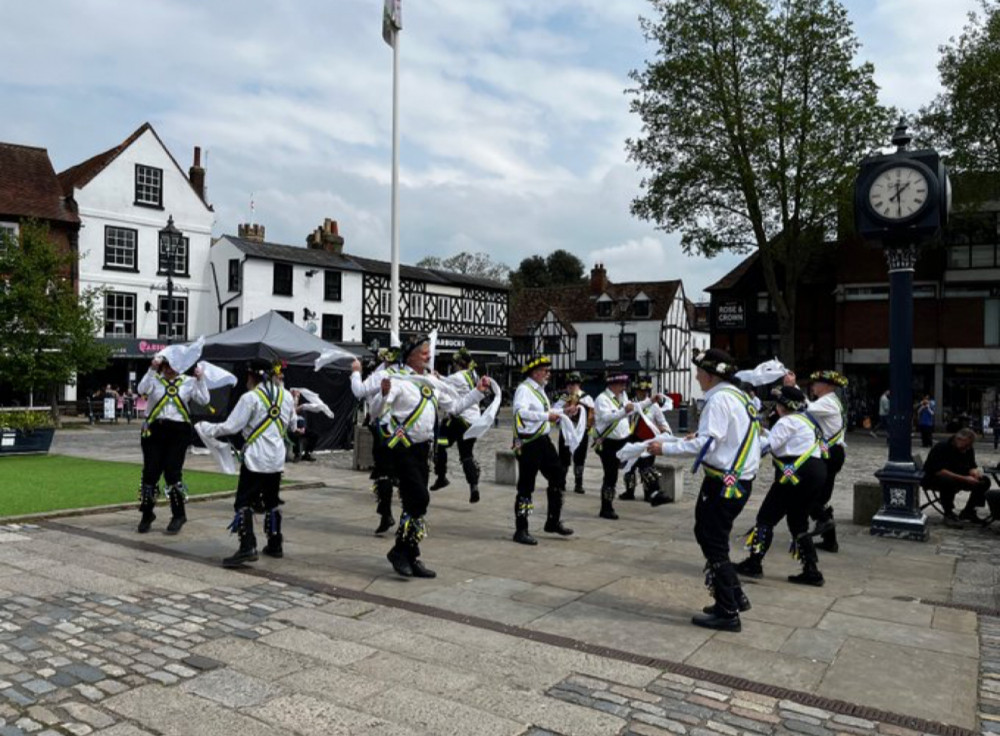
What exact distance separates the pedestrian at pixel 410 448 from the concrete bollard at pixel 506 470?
6.53 m

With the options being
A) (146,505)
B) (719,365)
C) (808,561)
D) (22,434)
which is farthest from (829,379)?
(22,434)

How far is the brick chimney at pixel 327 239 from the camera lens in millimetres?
41969

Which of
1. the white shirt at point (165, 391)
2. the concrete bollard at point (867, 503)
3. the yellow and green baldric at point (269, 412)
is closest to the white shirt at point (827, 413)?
the concrete bollard at point (867, 503)

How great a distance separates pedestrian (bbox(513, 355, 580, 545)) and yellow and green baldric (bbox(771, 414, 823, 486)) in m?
2.32

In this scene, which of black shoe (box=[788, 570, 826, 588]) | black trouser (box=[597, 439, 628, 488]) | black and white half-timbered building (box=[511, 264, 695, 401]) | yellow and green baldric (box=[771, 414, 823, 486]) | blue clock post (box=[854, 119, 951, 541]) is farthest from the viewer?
black and white half-timbered building (box=[511, 264, 695, 401])

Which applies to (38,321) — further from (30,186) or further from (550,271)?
(550,271)

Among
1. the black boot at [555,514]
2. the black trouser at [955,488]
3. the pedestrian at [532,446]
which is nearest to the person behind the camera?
the pedestrian at [532,446]

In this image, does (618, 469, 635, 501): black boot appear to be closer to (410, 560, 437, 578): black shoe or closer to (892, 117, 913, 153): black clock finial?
(410, 560, 437, 578): black shoe

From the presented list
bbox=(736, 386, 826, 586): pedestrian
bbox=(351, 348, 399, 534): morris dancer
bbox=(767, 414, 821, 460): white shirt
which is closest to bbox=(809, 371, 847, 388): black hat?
bbox=(736, 386, 826, 586): pedestrian

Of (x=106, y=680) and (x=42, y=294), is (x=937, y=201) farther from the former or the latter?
(x=42, y=294)

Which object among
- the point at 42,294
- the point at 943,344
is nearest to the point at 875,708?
the point at 42,294

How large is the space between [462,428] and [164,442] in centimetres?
460

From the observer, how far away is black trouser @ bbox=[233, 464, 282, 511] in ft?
24.7

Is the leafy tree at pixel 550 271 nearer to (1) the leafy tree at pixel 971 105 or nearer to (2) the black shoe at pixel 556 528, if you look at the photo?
(1) the leafy tree at pixel 971 105
